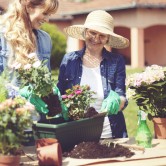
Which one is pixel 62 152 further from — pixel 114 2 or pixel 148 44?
pixel 148 44

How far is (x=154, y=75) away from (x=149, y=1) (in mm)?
16618

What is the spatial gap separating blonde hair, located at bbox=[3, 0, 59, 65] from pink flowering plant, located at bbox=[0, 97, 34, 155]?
1.93ft

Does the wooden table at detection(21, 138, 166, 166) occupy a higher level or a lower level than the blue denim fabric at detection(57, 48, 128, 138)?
lower

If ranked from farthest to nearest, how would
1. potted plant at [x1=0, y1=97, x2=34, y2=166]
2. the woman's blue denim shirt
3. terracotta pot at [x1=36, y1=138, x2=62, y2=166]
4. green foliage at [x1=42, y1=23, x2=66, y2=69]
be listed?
green foliage at [x1=42, y1=23, x2=66, y2=69] < the woman's blue denim shirt < terracotta pot at [x1=36, y1=138, x2=62, y2=166] < potted plant at [x1=0, y1=97, x2=34, y2=166]

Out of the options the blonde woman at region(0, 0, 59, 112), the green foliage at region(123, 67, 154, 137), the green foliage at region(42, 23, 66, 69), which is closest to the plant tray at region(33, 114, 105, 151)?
the blonde woman at region(0, 0, 59, 112)

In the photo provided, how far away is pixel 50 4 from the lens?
2.78m

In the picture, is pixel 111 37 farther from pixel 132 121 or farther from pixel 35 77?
pixel 132 121

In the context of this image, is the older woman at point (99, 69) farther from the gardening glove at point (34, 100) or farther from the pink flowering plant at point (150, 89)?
the gardening glove at point (34, 100)

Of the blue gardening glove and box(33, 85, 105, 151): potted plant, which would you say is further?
the blue gardening glove

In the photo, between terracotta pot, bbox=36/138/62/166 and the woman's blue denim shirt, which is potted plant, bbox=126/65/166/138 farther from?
terracotta pot, bbox=36/138/62/166

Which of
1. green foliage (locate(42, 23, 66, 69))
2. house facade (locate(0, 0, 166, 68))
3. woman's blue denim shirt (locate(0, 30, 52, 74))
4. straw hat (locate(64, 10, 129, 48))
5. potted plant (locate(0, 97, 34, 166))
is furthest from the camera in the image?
house facade (locate(0, 0, 166, 68))

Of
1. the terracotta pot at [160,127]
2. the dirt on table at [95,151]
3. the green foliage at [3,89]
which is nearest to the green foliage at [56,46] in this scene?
the terracotta pot at [160,127]

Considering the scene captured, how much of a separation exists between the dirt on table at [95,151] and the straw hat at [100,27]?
0.82 meters

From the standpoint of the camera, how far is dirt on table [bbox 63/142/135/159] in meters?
2.54
